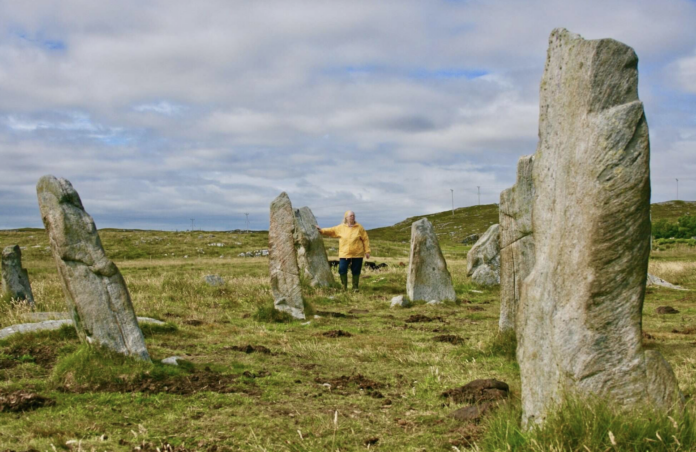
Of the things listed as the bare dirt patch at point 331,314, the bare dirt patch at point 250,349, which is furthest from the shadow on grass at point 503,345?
the bare dirt patch at point 331,314

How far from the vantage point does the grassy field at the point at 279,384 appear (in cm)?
559

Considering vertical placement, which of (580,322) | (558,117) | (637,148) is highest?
(558,117)

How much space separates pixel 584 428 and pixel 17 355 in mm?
7777

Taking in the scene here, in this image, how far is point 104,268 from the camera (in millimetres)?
8062

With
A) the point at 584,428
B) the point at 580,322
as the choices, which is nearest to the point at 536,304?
the point at 580,322

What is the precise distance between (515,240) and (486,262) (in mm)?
11540

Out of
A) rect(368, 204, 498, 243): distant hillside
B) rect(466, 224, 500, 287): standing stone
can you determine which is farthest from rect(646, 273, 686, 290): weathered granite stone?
rect(368, 204, 498, 243): distant hillside

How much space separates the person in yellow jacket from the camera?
19641 mm

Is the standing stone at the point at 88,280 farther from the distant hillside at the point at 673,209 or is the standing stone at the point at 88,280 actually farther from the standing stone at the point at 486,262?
the distant hillside at the point at 673,209

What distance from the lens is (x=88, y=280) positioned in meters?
8.02

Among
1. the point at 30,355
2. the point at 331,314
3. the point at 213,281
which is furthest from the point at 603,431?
the point at 213,281

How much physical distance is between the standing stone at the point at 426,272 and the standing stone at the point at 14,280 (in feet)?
30.5

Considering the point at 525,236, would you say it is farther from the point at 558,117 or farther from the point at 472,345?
the point at 558,117

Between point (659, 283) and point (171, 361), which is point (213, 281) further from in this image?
point (659, 283)
